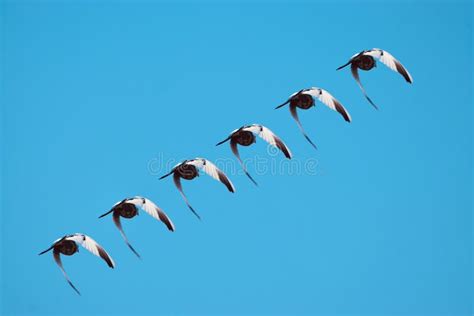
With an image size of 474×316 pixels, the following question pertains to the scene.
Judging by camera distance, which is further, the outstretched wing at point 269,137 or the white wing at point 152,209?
the white wing at point 152,209

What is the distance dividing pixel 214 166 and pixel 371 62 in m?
9.55

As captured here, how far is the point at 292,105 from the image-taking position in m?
35.5

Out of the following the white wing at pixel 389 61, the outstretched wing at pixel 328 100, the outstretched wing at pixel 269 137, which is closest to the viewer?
the outstretched wing at pixel 269 137

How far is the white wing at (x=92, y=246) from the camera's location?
35.1 m

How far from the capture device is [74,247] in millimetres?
35125

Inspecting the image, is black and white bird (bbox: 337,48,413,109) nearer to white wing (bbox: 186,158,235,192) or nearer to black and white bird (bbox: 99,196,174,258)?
white wing (bbox: 186,158,235,192)

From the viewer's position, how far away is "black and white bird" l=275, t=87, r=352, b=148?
3506cm

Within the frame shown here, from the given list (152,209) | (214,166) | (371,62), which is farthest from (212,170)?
(371,62)

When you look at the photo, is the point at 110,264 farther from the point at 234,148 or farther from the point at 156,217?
the point at 234,148

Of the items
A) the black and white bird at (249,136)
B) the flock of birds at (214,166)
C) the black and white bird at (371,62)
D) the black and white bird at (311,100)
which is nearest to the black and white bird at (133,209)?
the flock of birds at (214,166)

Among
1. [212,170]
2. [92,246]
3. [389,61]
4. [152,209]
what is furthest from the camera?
[389,61]

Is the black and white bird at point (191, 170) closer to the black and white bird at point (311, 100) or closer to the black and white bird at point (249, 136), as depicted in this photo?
the black and white bird at point (249, 136)

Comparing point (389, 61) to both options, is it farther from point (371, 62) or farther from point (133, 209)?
point (133, 209)

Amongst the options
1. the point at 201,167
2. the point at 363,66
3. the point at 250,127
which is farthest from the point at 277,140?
the point at 363,66
